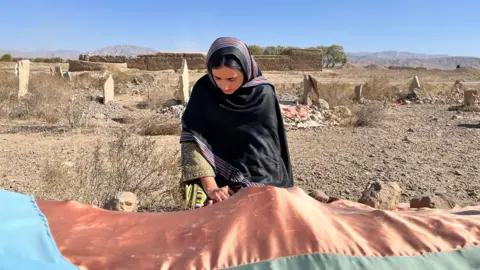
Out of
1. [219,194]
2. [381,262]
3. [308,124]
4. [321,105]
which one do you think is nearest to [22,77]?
[308,124]

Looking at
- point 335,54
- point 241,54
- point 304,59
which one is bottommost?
point 241,54

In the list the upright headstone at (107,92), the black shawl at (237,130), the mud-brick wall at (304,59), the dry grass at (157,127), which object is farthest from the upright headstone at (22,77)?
the mud-brick wall at (304,59)

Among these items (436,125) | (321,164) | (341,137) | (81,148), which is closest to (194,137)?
(321,164)

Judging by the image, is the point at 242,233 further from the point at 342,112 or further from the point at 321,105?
the point at 321,105

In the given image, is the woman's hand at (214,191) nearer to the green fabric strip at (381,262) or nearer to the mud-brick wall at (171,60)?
the green fabric strip at (381,262)

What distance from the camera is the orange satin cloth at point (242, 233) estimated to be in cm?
145

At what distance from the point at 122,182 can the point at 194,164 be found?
5.50 feet

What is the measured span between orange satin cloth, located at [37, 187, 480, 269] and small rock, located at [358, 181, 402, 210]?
5.73 ft

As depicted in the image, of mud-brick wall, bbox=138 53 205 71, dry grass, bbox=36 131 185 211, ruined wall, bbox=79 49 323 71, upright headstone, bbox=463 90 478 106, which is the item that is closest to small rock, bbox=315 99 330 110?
upright headstone, bbox=463 90 478 106

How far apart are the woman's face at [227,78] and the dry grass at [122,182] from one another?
163 cm

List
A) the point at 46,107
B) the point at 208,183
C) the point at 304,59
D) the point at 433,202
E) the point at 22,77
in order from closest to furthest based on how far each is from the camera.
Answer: the point at 208,183 < the point at 433,202 < the point at 46,107 < the point at 22,77 < the point at 304,59

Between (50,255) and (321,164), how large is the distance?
4734 millimetres

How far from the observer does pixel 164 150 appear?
4820 millimetres

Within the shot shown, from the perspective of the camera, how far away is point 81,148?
609 centimetres
